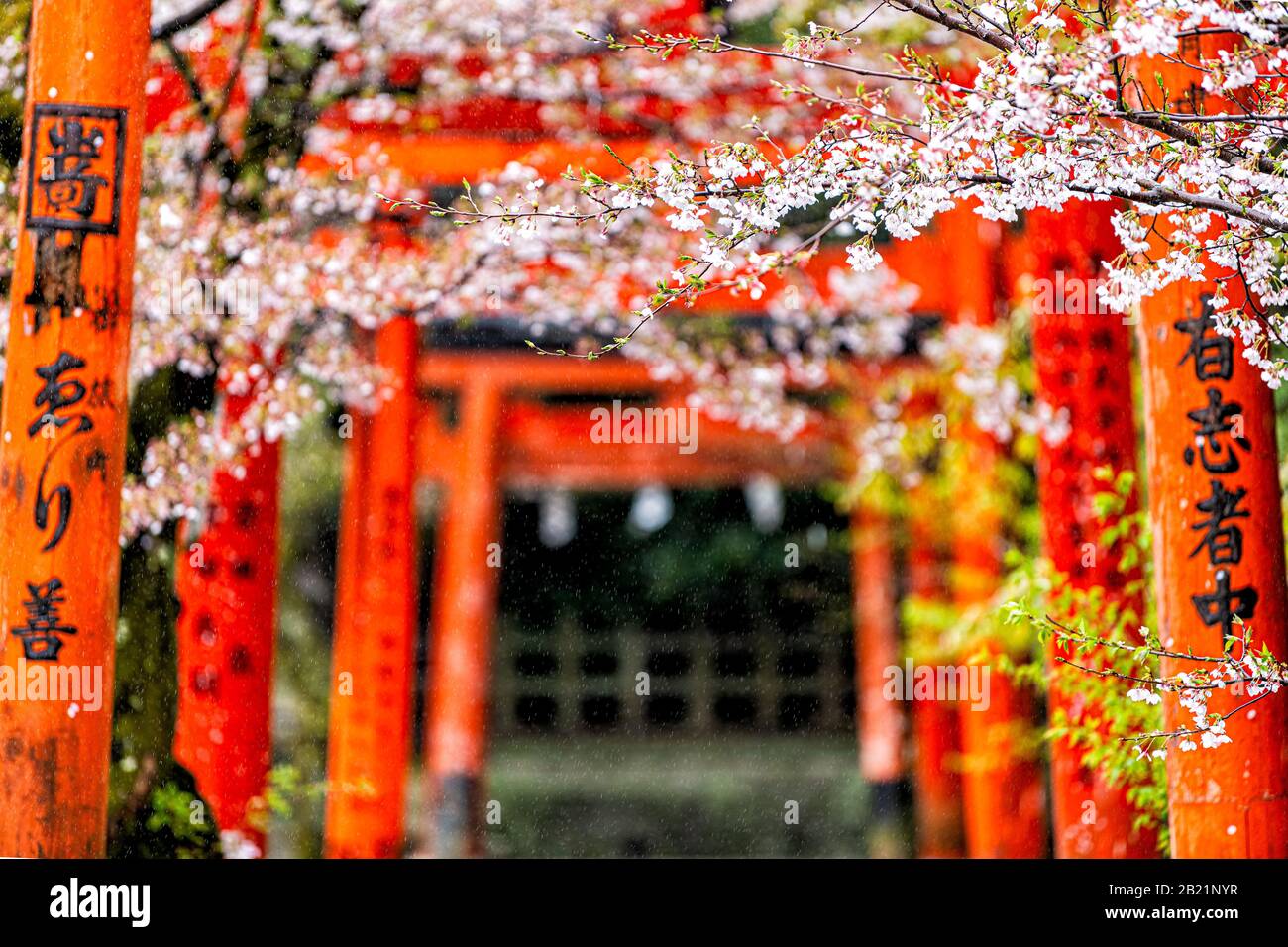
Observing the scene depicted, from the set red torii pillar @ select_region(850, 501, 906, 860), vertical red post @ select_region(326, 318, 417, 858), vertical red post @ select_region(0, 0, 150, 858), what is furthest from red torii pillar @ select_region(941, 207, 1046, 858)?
vertical red post @ select_region(0, 0, 150, 858)

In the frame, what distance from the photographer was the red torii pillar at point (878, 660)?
10398 millimetres

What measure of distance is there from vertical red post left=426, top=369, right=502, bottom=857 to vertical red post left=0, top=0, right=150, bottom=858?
5582mm

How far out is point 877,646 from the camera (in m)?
10.5

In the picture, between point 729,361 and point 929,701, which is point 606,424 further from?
point 929,701

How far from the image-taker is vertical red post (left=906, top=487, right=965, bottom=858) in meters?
9.63

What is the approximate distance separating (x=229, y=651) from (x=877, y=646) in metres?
6.08

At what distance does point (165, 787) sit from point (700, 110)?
13.5 feet

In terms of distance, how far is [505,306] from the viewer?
728cm

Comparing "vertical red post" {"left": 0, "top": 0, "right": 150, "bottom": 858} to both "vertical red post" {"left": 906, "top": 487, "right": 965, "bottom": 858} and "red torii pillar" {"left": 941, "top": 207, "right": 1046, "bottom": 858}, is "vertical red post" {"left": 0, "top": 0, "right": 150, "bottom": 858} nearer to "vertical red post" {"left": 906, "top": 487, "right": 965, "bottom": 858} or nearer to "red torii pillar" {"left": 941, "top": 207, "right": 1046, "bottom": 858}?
"red torii pillar" {"left": 941, "top": 207, "right": 1046, "bottom": 858}

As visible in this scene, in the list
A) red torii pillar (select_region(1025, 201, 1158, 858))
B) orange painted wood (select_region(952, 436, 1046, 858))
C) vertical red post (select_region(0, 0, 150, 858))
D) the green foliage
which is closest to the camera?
vertical red post (select_region(0, 0, 150, 858))

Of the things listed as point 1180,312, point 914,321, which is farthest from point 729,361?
point 1180,312

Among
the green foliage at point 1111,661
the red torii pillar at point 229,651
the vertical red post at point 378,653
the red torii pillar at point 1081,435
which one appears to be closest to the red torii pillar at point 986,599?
the red torii pillar at point 1081,435

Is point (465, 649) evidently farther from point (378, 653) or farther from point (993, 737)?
point (993, 737)
